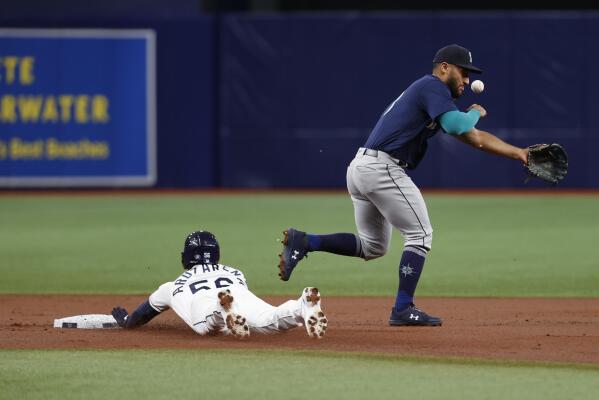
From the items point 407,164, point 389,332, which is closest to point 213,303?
point 389,332

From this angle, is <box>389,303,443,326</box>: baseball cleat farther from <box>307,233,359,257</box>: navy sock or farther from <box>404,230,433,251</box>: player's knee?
<box>307,233,359,257</box>: navy sock

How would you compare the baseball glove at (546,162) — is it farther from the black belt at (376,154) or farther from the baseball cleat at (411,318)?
the baseball cleat at (411,318)

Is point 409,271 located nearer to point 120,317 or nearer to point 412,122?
point 412,122

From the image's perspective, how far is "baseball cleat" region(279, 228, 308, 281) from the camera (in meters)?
8.30

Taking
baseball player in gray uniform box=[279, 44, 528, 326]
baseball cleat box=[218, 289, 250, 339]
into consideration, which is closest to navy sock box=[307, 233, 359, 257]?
baseball player in gray uniform box=[279, 44, 528, 326]

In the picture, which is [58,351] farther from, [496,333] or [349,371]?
[496,333]

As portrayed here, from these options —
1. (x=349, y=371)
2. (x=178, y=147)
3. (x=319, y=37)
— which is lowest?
(x=349, y=371)

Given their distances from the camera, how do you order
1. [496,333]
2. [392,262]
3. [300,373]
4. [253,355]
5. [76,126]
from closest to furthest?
[300,373] < [253,355] < [496,333] < [392,262] < [76,126]

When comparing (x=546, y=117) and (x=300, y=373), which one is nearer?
(x=300, y=373)

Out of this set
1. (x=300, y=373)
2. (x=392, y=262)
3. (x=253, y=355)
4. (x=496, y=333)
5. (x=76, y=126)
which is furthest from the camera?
(x=76, y=126)

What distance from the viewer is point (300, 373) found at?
638 centimetres

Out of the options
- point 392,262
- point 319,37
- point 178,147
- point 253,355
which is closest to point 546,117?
point 319,37

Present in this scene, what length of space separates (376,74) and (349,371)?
15790 millimetres

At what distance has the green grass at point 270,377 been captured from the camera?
5895 mm
